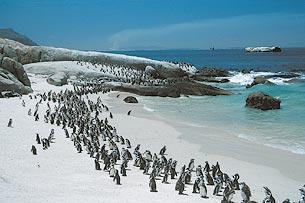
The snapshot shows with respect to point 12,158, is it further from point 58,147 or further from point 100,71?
point 100,71

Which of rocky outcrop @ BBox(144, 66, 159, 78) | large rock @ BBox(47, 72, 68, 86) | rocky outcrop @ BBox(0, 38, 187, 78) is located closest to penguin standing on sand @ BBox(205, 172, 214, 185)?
large rock @ BBox(47, 72, 68, 86)

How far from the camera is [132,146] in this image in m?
19.4

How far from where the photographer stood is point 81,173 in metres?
14.3

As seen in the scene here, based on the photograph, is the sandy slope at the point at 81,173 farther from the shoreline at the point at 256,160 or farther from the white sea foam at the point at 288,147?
the white sea foam at the point at 288,147

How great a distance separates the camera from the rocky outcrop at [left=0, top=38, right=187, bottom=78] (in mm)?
63844

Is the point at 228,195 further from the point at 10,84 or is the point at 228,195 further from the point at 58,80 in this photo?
the point at 58,80

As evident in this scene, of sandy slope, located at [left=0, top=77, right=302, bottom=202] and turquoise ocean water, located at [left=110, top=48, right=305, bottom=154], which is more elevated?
sandy slope, located at [left=0, top=77, right=302, bottom=202]

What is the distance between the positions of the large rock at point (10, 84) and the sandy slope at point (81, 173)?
41.2 feet

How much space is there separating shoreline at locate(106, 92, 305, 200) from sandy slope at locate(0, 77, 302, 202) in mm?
32

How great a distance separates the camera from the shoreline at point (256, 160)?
14344 millimetres

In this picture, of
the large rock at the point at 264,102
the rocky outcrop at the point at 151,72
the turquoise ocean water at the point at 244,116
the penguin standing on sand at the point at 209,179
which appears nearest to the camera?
the penguin standing on sand at the point at 209,179

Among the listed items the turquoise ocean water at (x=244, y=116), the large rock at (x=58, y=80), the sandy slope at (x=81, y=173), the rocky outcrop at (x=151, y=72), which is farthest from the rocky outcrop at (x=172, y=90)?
the sandy slope at (x=81, y=173)

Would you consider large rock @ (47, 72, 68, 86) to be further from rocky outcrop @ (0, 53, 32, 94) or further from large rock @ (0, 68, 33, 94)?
large rock @ (0, 68, 33, 94)

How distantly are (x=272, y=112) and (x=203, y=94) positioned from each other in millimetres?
12457
